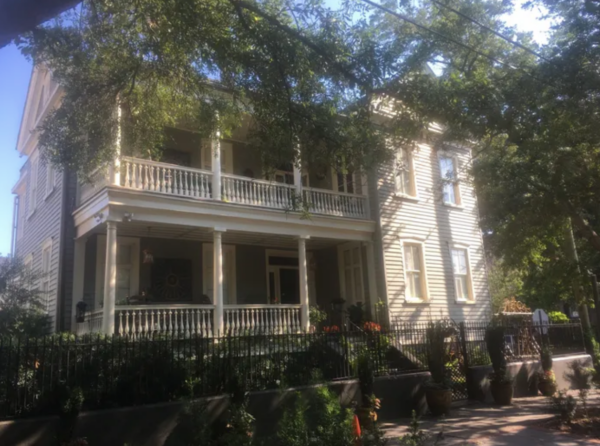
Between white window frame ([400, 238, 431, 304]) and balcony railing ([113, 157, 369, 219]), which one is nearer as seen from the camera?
balcony railing ([113, 157, 369, 219])

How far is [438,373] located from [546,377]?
4610 millimetres

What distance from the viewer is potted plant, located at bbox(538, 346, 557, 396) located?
1428 centimetres

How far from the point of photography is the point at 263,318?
14.3 m

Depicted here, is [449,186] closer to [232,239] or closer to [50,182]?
[232,239]

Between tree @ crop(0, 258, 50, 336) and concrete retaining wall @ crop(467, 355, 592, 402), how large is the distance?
10253 millimetres

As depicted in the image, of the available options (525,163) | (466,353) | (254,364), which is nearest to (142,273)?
(254,364)

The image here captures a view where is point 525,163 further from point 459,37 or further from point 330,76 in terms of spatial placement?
point 330,76

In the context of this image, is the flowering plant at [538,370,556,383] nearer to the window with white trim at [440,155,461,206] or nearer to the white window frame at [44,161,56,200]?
the window with white trim at [440,155,461,206]

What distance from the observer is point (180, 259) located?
50.5ft

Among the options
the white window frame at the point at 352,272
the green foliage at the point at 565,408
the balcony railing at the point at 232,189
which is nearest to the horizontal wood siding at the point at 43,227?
the balcony railing at the point at 232,189

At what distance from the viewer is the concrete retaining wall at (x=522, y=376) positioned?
506 inches

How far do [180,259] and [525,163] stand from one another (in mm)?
9940

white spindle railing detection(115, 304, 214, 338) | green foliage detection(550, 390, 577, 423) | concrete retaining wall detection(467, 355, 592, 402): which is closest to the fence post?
concrete retaining wall detection(467, 355, 592, 402)

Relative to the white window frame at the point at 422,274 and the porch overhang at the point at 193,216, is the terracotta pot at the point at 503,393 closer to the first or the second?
the white window frame at the point at 422,274
